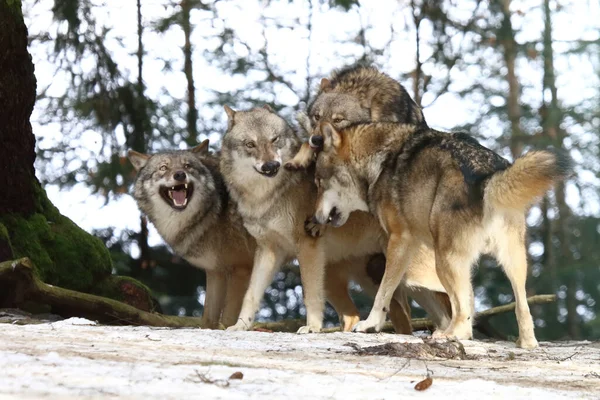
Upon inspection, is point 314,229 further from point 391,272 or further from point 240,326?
point 240,326

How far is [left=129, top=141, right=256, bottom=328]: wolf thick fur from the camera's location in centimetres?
779

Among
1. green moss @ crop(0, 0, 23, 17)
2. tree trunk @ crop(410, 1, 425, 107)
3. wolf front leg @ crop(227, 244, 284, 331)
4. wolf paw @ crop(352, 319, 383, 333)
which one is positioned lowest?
wolf paw @ crop(352, 319, 383, 333)

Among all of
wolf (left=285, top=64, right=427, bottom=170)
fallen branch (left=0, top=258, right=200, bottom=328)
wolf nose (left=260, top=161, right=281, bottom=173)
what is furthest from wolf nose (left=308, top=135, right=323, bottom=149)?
fallen branch (left=0, top=258, right=200, bottom=328)

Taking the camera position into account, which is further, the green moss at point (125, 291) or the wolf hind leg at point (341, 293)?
the green moss at point (125, 291)

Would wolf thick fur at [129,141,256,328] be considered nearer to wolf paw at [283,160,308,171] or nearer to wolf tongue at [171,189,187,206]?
wolf tongue at [171,189,187,206]

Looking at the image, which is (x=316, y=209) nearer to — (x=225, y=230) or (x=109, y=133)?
(x=225, y=230)

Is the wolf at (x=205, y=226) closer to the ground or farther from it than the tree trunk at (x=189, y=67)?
closer to the ground

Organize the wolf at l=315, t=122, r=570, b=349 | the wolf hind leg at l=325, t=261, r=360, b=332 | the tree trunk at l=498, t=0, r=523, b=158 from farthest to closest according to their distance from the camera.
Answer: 1. the tree trunk at l=498, t=0, r=523, b=158
2. the wolf hind leg at l=325, t=261, r=360, b=332
3. the wolf at l=315, t=122, r=570, b=349

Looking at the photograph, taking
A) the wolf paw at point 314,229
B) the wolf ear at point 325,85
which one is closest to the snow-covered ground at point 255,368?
the wolf paw at point 314,229

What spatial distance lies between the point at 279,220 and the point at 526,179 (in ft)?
7.91

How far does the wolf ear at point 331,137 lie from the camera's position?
24.5 ft

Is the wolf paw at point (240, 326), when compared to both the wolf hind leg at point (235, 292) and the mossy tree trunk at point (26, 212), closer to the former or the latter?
the wolf hind leg at point (235, 292)

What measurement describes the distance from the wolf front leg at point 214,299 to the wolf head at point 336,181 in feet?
4.27

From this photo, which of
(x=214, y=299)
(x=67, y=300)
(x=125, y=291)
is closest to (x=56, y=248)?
(x=125, y=291)
